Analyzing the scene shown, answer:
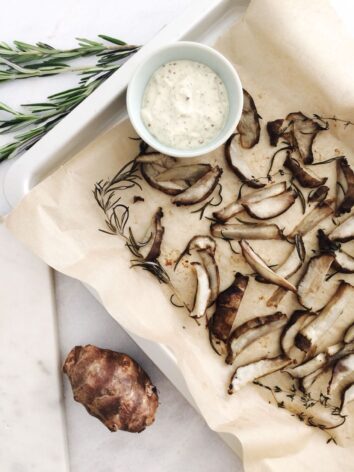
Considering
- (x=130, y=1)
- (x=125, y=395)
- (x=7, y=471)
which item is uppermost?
(x=130, y=1)

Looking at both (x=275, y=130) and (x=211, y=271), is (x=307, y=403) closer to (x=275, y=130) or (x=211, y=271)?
(x=211, y=271)

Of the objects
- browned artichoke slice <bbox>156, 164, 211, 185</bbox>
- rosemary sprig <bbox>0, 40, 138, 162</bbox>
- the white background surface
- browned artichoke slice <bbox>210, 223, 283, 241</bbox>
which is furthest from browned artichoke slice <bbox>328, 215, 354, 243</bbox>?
rosemary sprig <bbox>0, 40, 138, 162</bbox>

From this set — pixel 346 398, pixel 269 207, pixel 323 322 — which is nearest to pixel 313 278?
pixel 323 322

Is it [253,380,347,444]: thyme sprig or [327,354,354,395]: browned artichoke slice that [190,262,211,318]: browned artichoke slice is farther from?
[327,354,354,395]: browned artichoke slice

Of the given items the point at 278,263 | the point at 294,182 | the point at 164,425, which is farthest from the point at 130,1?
the point at 164,425

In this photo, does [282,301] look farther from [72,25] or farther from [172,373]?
[72,25]

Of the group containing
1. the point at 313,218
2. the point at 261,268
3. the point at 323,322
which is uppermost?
the point at 313,218
